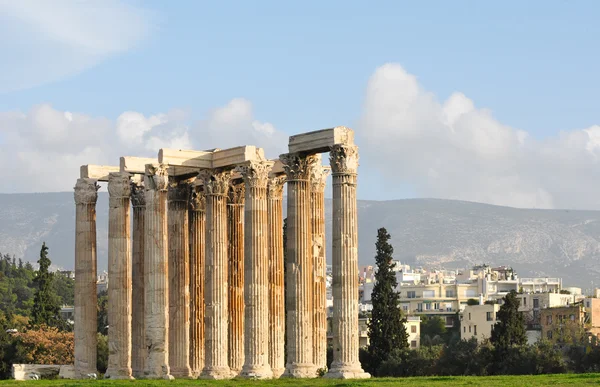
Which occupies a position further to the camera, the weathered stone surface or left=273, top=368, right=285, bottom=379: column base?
left=273, top=368, right=285, bottom=379: column base

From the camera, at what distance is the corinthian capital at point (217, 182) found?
8106 cm

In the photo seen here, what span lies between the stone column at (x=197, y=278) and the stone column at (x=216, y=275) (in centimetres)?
274

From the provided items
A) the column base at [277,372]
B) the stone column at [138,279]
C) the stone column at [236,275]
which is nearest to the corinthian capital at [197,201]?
the stone column at [236,275]

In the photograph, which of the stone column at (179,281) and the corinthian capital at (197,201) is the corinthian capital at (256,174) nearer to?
the corinthian capital at (197,201)

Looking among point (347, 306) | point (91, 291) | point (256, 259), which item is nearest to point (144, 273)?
point (91, 291)

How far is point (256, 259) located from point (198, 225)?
8.93 metres

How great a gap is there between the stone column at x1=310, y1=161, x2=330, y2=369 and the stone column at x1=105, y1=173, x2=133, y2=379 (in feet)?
40.6

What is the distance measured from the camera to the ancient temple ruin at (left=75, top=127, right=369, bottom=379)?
238 feet

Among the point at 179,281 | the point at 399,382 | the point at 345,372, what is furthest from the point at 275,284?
the point at 399,382

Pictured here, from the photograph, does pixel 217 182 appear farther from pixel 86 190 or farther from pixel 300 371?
pixel 300 371

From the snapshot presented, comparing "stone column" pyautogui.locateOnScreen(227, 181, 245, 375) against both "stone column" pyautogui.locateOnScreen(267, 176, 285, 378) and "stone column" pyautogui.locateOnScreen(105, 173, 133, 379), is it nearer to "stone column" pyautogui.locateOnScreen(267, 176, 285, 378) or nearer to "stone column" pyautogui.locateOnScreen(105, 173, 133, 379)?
"stone column" pyautogui.locateOnScreen(267, 176, 285, 378)

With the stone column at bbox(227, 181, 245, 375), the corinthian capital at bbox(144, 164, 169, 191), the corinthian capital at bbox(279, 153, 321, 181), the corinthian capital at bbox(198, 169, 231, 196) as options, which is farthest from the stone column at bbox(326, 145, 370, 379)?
the corinthian capital at bbox(144, 164, 169, 191)

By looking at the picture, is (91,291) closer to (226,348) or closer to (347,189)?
(226,348)

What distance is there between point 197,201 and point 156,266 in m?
5.36
